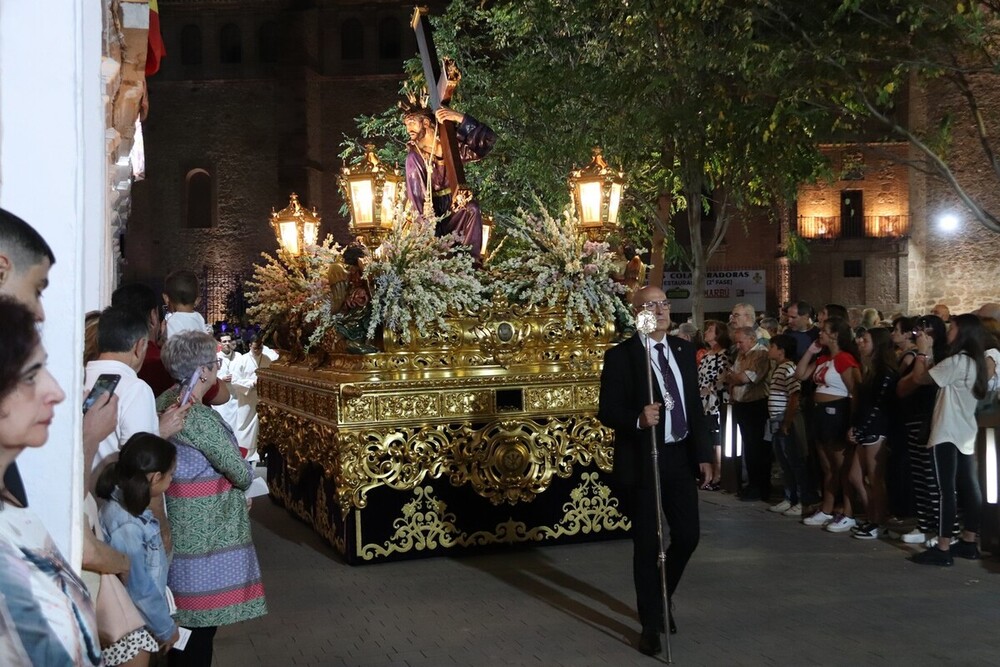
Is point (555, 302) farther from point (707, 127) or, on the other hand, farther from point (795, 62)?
point (707, 127)

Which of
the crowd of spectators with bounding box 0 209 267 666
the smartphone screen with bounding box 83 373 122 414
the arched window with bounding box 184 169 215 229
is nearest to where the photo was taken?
the crowd of spectators with bounding box 0 209 267 666

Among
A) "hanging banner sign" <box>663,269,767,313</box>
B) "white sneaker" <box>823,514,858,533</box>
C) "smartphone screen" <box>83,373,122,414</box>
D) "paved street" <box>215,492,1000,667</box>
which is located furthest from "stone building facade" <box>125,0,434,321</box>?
"smartphone screen" <box>83,373,122,414</box>

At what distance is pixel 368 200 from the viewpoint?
31.7 feet

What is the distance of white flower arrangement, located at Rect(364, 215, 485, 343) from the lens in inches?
371

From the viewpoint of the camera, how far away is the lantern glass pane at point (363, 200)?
379 inches

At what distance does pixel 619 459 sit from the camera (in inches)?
285

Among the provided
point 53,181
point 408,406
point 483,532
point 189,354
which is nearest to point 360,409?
point 408,406

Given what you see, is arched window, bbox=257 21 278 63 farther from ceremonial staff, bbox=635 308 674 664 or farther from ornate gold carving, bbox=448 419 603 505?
ceremonial staff, bbox=635 308 674 664

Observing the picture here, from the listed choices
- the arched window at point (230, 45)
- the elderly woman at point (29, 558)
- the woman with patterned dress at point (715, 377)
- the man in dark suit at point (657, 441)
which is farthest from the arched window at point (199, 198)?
the elderly woman at point (29, 558)

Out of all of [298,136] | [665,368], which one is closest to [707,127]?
[665,368]

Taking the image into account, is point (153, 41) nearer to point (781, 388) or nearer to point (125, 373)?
point (781, 388)

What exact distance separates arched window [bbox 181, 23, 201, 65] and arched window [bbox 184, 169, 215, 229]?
4.12 m

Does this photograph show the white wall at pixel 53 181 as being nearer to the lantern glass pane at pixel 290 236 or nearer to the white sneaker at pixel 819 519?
the white sneaker at pixel 819 519

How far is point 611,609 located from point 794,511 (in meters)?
4.45
